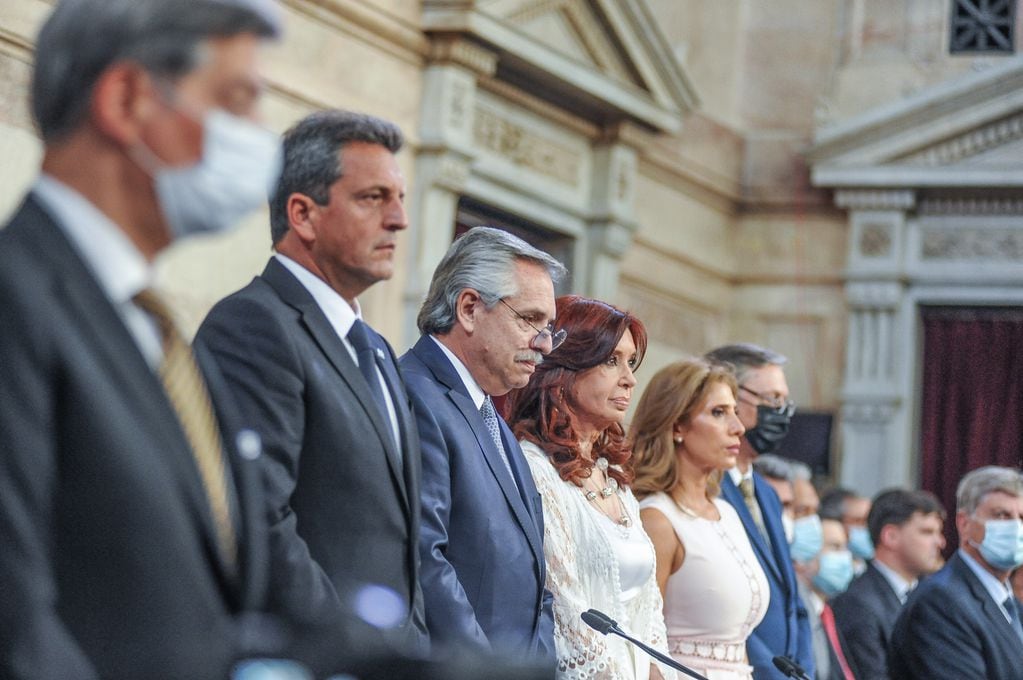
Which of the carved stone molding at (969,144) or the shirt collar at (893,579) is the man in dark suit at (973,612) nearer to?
the shirt collar at (893,579)

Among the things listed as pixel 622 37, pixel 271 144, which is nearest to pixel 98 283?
pixel 271 144

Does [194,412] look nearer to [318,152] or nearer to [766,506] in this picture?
[318,152]

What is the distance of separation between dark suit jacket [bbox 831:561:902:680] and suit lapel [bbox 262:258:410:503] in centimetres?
368

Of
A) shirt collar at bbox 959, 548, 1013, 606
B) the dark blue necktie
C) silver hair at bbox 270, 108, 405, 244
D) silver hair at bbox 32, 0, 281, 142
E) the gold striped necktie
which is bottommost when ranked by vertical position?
shirt collar at bbox 959, 548, 1013, 606

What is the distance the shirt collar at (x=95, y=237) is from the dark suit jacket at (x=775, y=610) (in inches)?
125

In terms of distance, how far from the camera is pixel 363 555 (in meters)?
2.60

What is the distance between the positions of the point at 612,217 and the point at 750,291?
83.9 inches

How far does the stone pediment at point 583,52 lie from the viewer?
8133 mm

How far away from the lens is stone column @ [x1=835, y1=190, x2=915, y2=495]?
35.0ft

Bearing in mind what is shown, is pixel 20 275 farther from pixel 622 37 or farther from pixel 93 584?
pixel 622 37

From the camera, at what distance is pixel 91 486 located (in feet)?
5.05

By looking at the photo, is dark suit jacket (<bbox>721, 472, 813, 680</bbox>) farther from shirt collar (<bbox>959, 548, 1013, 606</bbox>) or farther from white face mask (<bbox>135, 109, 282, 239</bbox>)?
white face mask (<bbox>135, 109, 282, 239</bbox>)

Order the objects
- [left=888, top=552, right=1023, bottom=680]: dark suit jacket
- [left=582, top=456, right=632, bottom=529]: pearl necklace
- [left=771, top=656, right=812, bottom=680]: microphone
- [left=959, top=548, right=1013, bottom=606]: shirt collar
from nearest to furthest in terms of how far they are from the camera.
Answer: [left=582, top=456, right=632, bottom=529]: pearl necklace, [left=771, top=656, right=812, bottom=680]: microphone, [left=888, top=552, right=1023, bottom=680]: dark suit jacket, [left=959, top=548, right=1013, bottom=606]: shirt collar

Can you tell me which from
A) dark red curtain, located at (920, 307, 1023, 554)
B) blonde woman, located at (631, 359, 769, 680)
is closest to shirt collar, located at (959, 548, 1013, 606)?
blonde woman, located at (631, 359, 769, 680)
